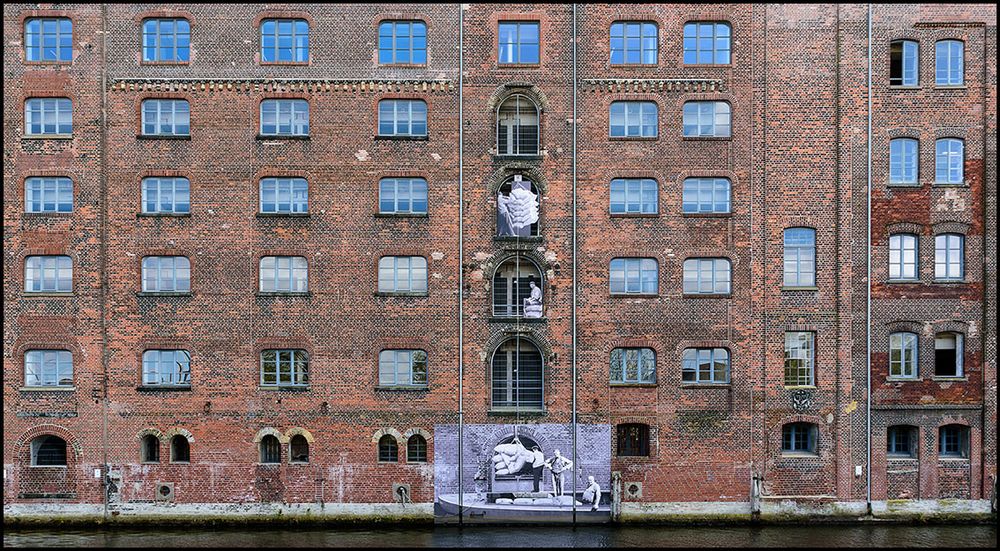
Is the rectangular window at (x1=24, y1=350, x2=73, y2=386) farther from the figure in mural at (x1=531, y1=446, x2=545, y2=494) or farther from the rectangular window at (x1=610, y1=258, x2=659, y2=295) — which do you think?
the rectangular window at (x1=610, y1=258, x2=659, y2=295)

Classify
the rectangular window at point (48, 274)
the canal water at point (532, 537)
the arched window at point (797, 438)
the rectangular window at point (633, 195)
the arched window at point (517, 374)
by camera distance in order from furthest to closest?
1. the arched window at point (797, 438)
2. the arched window at point (517, 374)
3. the rectangular window at point (633, 195)
4. the rectangular window at point (48, 274)
5. the canal water at point (532, 537)

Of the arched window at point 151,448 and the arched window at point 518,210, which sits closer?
the arched window at point 518,210

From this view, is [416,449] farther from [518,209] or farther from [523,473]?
[518,209]

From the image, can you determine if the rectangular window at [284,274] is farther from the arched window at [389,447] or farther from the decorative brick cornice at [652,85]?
the decorative brick cornice at [652,85]

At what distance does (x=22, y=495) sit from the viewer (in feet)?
71.6

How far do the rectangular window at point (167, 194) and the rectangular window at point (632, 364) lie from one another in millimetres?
16037

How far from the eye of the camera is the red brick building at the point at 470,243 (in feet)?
71.7

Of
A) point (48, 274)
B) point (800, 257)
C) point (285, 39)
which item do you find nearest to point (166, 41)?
point (285, 39)

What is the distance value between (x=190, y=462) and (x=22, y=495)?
19.5 ft

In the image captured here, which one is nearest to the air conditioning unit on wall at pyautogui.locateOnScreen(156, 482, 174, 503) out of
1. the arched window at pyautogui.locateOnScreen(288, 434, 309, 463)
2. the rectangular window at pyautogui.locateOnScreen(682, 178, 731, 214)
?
the arched window at pyautogui.locateOnScreen(288, 434, 309, 463)

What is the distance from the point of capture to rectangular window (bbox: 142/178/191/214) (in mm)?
22000

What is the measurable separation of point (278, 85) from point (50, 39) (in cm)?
830

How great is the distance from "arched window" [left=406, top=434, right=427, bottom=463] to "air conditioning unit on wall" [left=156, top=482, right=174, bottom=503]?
332 inches

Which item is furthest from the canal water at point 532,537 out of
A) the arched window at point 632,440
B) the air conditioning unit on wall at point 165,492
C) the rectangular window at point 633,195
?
the rectangular window at point 633,195
